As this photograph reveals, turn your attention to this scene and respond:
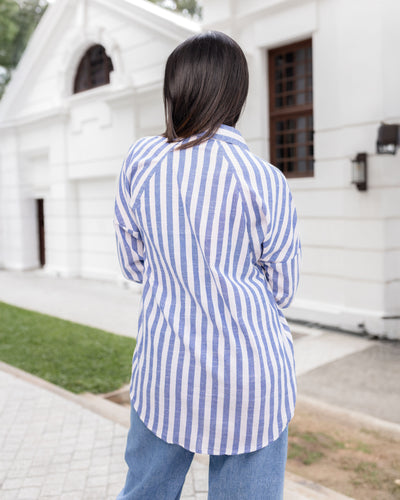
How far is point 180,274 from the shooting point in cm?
150

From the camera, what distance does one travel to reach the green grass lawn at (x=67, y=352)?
215 inches

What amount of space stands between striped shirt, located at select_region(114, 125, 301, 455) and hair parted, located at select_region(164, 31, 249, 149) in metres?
0.05

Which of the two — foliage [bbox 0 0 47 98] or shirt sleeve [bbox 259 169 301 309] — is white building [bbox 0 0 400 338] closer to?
shirt sleeve [bbox 259 169 301 309]

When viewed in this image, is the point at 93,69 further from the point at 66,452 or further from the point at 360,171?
the point at 66,452

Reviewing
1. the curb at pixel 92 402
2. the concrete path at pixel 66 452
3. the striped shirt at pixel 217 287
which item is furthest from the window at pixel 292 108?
the striped shirt at pixel 217 287

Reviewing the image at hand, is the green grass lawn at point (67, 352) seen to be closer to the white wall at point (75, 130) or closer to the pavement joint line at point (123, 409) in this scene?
the pavement joint line at point (123, 409)

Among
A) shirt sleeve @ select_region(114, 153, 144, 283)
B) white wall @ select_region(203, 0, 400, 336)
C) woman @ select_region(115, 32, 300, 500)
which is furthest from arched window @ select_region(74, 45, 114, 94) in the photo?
woman @ select_region(115, 32, 300, 500)

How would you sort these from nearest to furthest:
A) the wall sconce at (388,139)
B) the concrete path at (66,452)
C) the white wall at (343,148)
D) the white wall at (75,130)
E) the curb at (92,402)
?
the concrete path at (66,452), the curb at (92,402), the wall sconce at (388,139), the white wall at (343,148), the white wall at (75,130)

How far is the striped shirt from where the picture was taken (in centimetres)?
145

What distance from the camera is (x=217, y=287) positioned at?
146 cm

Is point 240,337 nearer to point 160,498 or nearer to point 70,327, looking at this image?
point 160,498

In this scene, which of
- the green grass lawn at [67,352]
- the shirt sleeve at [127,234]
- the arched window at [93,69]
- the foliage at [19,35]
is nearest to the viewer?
the shirt sleeve at [127,234]

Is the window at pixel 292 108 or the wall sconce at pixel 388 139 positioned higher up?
the window at pixel 292 108

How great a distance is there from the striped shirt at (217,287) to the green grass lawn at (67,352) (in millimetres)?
3847
